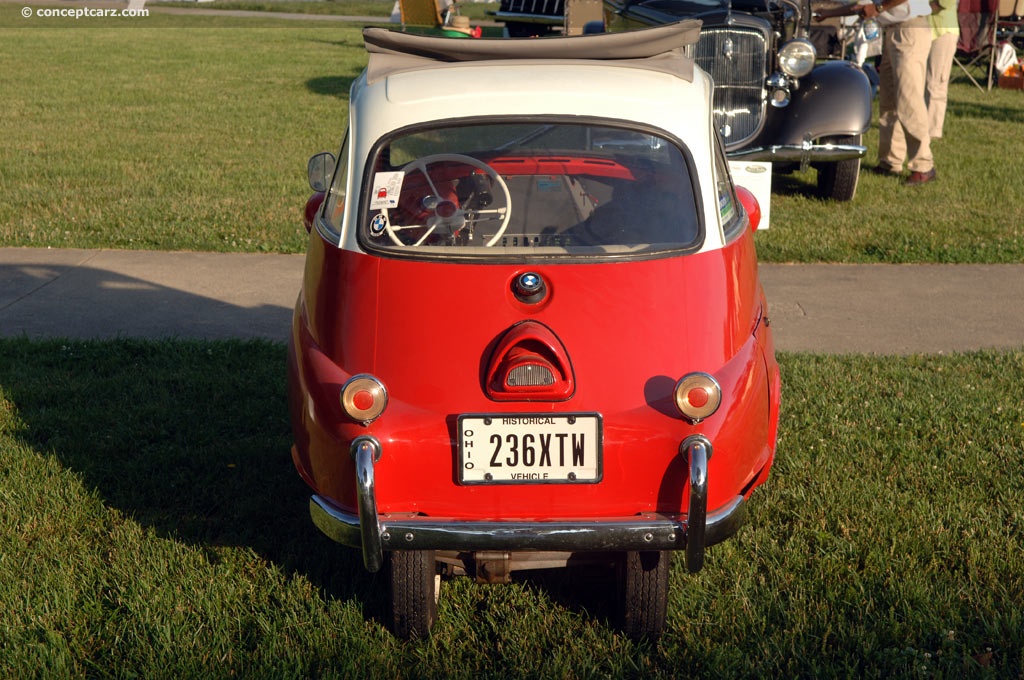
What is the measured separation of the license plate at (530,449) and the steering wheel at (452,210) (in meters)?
0.76

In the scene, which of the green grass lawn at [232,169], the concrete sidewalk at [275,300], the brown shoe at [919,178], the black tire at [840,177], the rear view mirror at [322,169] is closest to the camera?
the rear view mirror at [322,169]

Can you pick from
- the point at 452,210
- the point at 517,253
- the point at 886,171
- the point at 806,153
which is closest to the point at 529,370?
the point at 517,253

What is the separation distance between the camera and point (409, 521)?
10.4ft

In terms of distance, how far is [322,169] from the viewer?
4.50 meters

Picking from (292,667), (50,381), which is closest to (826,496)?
(292,667)

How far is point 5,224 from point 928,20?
8512 mm

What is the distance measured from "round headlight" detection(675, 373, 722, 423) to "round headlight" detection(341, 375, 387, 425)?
88 centimetres

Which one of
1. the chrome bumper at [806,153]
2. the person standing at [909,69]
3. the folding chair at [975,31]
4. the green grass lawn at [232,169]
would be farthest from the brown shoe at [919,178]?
the folding chair at [975,31]

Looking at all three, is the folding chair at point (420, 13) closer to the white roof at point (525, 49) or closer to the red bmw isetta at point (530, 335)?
the white roof at point (525, 49)

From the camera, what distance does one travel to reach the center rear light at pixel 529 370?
10.5 ft

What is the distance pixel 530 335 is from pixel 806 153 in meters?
6.82

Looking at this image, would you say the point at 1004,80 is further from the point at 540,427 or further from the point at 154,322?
the point at 540,427

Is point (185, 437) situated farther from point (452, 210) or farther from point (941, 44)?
point (941, 44)

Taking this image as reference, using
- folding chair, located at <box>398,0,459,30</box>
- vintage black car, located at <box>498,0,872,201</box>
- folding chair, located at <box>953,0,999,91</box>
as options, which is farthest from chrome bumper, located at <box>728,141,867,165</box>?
folding chair, located at <box>953,0,999,91</box>
